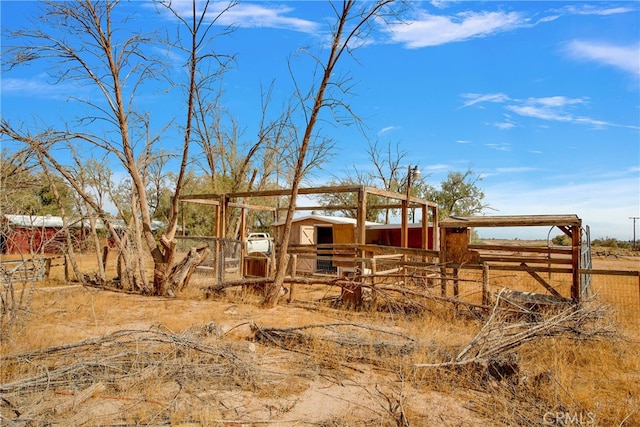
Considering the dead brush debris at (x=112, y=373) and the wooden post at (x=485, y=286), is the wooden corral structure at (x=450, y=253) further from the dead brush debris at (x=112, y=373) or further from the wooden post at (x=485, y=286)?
the dead brush debris at (x=112, y=373)

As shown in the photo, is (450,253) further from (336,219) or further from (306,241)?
(306,241)

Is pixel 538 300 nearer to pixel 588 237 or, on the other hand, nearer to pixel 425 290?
Answer: pixel 425 290

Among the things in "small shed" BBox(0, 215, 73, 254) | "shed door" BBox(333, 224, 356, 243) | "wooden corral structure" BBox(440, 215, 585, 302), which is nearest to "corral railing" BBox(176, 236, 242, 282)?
"small shed" BBox(0, 215, 73, 254)

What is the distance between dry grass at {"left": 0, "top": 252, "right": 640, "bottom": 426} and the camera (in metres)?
4.02

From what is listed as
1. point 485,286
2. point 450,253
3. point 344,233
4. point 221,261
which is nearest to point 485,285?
point 485,286

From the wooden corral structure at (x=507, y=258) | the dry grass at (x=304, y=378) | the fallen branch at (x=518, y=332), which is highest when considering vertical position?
the wooden corral structure at (x=507, y=258)

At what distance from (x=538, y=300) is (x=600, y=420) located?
4408 millimetres

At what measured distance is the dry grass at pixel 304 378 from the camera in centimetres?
402

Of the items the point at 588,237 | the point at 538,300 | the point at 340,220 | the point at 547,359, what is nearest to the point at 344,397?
the point at 547,359

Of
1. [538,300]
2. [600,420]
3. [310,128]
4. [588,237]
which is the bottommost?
[600,420]

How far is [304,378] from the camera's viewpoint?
199 inches

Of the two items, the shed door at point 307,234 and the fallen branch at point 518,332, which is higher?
the shed door at point 307,234

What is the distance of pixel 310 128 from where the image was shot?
923 cm

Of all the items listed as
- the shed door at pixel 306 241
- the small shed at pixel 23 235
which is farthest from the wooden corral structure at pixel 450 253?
the small shed at pixel 23 235
